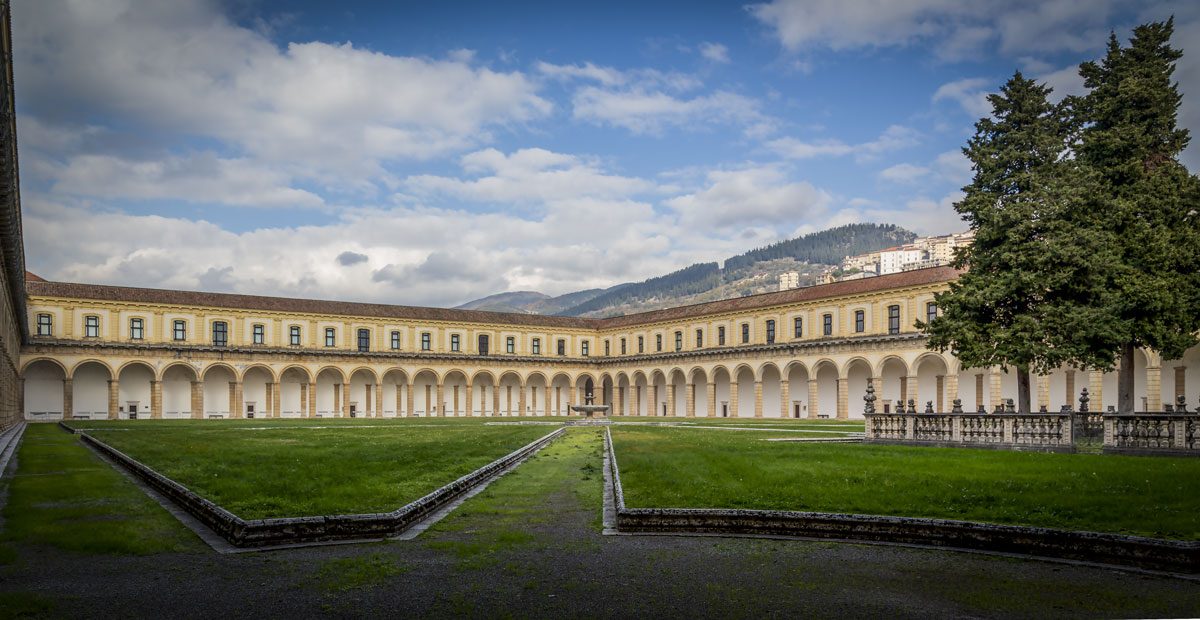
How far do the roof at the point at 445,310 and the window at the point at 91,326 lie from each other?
147 cm

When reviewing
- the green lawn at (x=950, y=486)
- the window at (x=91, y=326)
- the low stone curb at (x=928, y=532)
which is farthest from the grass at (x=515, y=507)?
the window at (x=91, y=326)

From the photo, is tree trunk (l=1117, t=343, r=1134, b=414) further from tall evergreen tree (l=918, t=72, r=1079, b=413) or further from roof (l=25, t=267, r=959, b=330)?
roof (l=25, t=267, r=959, b=330)

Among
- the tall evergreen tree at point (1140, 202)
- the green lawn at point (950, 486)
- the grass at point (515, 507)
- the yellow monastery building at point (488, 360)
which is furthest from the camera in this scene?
the yellow monastery building at point (488, 360)

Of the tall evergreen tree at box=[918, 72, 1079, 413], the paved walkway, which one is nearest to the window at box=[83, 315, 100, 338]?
the tall evergreen tree at box=[918, 72, 1079, 413]

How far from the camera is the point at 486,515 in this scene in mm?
11531

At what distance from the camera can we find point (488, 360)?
72188mm

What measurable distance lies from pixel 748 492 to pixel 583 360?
215 ft

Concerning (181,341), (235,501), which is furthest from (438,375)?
(235,501)

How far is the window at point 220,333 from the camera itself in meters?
61.4

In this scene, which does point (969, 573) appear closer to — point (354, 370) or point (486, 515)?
point (486, 515)

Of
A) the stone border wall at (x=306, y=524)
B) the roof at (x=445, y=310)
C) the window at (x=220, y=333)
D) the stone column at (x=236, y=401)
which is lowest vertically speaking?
the stone column at (x=236, y=401)

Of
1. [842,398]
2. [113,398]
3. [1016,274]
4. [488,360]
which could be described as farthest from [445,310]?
[1016,274]

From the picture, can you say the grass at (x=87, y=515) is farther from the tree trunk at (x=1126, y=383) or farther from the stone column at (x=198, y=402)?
the stone column at (x=198, y=402)

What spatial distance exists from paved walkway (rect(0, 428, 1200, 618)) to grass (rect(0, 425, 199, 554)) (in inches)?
20.1
